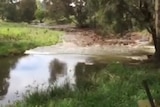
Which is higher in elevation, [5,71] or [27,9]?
[27,9]

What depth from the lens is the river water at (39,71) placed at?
1655 cm

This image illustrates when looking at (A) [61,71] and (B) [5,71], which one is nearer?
(A) [61,71]

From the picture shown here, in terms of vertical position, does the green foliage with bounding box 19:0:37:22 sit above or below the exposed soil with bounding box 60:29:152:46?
above

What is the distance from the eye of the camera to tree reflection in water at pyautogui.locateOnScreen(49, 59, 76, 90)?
18.7 m

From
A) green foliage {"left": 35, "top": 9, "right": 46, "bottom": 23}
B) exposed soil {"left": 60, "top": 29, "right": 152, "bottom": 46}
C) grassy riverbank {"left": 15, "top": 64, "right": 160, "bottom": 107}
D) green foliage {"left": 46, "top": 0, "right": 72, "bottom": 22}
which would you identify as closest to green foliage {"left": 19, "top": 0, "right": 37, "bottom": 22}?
green foliage {"left": 35, "top": 9, "right": 46, "bottom": 23}

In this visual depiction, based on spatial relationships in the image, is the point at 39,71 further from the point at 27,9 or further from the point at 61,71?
the point at 27,9

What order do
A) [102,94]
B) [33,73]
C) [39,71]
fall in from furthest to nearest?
[39,71] → [33,73] → [102,94]

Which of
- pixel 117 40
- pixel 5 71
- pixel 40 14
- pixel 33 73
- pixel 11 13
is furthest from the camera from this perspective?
pixel 40 14

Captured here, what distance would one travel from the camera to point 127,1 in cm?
2162

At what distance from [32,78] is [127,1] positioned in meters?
6.50

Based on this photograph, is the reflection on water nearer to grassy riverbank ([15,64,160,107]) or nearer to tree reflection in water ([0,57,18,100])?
tree reflection in water ([0,57,18,100])

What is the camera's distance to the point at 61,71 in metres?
22.0

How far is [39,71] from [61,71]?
3.84 ft

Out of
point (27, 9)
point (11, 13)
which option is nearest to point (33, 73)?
point (11, 13)
